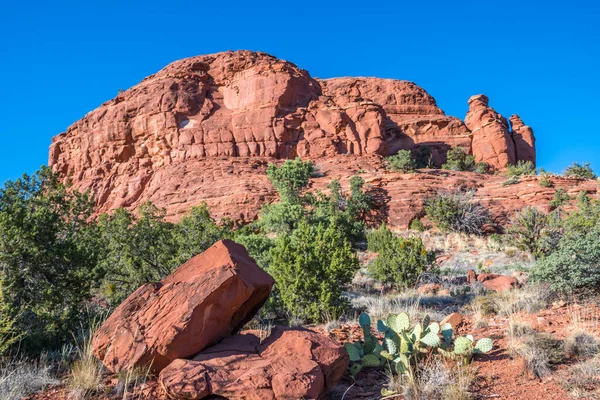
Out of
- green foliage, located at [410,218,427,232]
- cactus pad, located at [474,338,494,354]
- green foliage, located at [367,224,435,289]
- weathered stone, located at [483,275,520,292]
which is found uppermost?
green foliage, located at [410,218,427,232]

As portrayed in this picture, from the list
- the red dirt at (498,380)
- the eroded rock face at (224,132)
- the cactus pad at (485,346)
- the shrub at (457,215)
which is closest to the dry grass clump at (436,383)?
the red dirt at (498,380)

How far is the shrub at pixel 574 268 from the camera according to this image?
739 centimetres

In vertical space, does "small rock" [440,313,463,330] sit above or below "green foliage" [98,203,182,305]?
below

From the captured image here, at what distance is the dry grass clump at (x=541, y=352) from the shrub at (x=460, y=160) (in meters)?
38.2

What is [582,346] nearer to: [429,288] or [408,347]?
[408,347]

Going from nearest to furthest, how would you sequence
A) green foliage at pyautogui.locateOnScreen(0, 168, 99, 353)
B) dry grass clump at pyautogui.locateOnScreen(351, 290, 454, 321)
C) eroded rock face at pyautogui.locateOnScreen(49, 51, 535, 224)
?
1. green foliage at pyautogui.locateOnScreen(0, 168, 99, 353)
2. dry grass clump at pyautogui.locateOnScreen(351, 290, 454, 321)
3. eroded rock face at pyautogui.locateOnScreen(49, 51, 535, 224)

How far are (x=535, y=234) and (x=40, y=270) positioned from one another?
16238mm

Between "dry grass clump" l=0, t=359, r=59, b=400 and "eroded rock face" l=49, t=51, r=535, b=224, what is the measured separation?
95.1 feet

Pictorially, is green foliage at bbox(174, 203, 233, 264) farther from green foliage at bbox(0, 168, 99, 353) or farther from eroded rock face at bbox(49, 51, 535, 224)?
eroded rock face at bbox(49, 51, 535, 224)

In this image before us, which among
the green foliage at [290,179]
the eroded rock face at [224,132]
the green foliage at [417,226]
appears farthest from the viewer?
the eroded rock face at [224,132]

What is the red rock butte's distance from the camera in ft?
122

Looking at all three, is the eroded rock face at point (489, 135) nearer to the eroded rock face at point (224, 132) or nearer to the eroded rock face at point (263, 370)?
the eroded rock face at point (224, 132)

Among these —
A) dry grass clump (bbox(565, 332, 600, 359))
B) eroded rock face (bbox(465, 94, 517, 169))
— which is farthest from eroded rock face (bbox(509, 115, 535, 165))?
dry grass clump (bbox(565, 332, 600, 359))

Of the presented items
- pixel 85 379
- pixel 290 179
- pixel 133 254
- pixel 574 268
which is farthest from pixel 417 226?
pixel 85 379
